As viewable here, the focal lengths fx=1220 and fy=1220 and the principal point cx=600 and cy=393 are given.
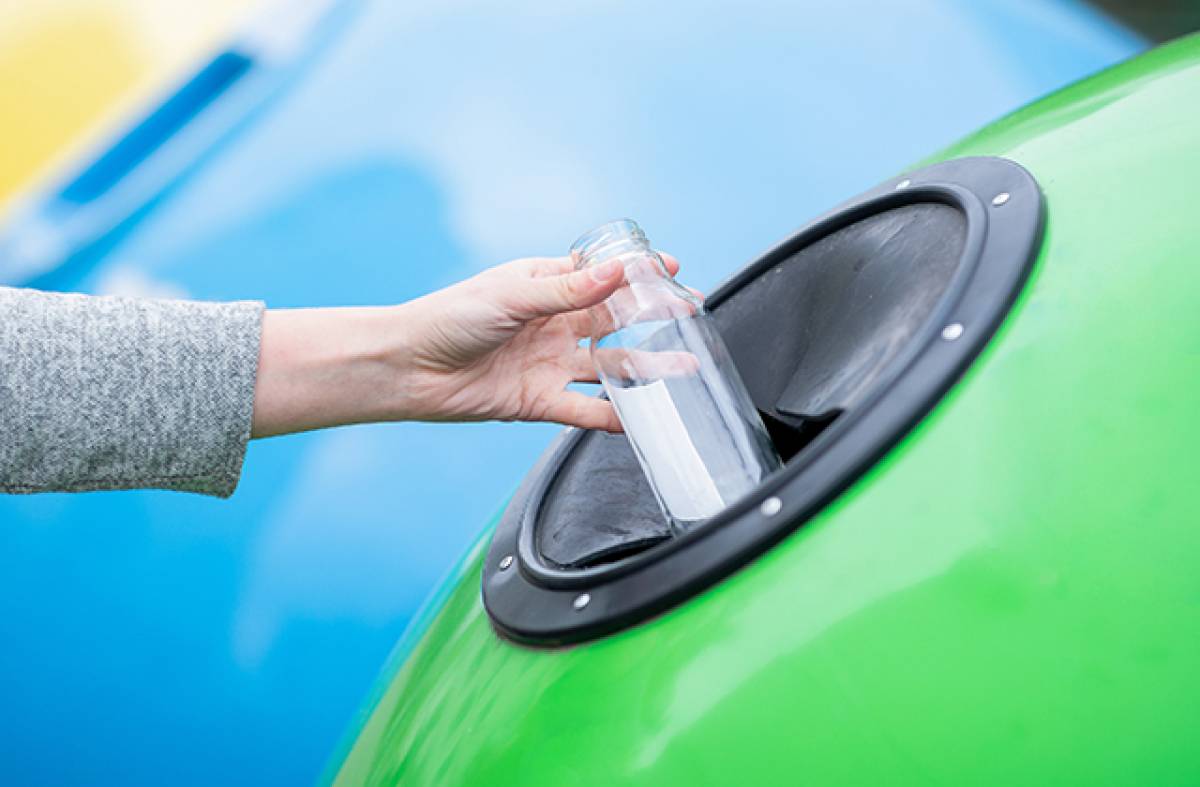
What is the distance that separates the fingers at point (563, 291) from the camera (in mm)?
721

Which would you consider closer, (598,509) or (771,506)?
(771,506)

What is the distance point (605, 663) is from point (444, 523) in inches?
21.4

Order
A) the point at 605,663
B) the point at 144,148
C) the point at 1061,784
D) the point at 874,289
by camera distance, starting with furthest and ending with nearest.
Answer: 1. the point at 144,148
2. the point at 874,289
3. the point at 605,663
4. the point at 1061,784

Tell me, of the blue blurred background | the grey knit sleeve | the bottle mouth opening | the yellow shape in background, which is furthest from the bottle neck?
the yellow shape in background

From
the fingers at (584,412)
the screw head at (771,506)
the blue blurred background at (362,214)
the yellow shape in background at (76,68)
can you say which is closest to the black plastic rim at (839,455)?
the screw head at (771,506)

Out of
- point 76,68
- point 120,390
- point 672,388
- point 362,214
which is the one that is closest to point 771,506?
point 672,388

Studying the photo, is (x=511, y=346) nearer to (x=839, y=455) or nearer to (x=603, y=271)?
(x=603, y=271)

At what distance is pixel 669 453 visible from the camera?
71cm

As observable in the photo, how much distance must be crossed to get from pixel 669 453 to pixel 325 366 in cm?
25

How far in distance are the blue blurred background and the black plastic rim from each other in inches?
18.2

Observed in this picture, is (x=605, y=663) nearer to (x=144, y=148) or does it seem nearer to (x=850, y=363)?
(x=850, y=363)

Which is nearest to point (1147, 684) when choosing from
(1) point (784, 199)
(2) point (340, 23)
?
(1) point (784, 199)

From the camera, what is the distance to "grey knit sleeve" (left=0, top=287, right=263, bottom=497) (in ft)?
2.47

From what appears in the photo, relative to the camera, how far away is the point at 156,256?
4.29ft
